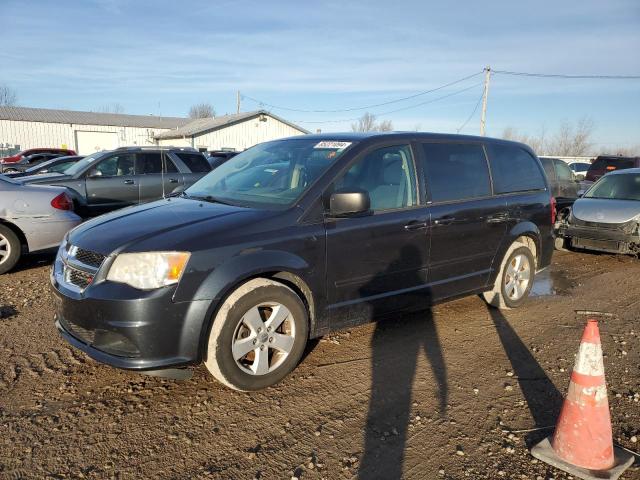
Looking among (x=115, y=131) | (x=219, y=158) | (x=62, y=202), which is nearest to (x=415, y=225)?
(x=62, y=202)

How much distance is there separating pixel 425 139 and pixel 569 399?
8.42 feet

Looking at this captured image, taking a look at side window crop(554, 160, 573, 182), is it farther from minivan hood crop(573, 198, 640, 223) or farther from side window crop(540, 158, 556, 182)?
minivan hood crop(573, 198, 640, 223)

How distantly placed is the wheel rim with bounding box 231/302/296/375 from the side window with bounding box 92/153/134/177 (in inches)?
275

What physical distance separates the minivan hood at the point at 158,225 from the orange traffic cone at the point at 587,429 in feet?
7.25

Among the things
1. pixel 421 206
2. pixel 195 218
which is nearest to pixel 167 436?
pixel 195 218

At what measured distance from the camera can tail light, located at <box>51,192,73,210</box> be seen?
257 inches

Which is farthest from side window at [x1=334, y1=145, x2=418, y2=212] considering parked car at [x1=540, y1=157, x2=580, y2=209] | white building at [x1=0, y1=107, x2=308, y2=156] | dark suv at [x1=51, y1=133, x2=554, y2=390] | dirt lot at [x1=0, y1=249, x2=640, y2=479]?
white building at [x1=0, y1=107, x2=308, y2=156]

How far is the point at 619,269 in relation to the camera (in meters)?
7.75

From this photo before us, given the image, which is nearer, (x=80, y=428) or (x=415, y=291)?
(x=80, y=428)

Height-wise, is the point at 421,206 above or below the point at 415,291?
above

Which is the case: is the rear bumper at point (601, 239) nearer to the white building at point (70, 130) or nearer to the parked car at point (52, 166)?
the parked car at point (52, 166)

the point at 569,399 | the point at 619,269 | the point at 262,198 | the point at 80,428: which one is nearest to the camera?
the point at 569,399

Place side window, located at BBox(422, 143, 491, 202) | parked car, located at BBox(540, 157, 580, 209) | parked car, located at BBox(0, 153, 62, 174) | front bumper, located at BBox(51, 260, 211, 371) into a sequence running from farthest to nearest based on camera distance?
parked car, located at BBox(0, 153, 62, 174) → parked car, located at BBox(540, 157, 580, 209) → side window, located at BBox(422, 143, 491, 202) → front bumper, located at BBox(51, 260, 211, 371)

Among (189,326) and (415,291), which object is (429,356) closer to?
(415,291)
